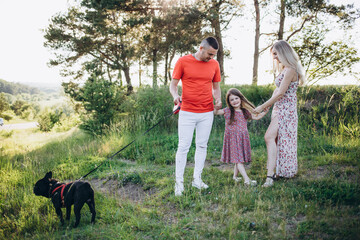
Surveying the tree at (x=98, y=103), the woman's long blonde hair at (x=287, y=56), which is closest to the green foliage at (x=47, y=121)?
the tree at (x=98, y=103)

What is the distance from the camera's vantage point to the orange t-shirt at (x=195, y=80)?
11.2 ft

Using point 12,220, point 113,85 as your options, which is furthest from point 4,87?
point 12,220

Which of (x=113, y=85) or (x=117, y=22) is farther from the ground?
(x=117, y=22)

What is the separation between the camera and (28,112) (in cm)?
3750

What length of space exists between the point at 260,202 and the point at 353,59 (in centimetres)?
1502

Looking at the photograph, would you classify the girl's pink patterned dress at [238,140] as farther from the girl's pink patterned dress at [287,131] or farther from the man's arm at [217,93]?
the girl's pink patterned dress at [287,131]

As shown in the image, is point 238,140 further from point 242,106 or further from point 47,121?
point 47,121

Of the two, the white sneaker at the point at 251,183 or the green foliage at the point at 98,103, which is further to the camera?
the green foliage at the point at 98,103

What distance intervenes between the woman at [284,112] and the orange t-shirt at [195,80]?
90cm

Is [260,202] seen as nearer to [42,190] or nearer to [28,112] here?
[42,190]

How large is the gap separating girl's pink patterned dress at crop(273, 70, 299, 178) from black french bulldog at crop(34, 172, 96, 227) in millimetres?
2890

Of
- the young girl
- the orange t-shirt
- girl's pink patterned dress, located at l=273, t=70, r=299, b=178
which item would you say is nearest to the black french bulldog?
the orange t-shirt

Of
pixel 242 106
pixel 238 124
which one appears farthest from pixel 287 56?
pixel 238 124

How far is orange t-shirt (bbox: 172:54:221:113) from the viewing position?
3.43m
